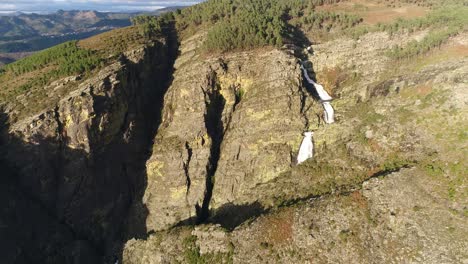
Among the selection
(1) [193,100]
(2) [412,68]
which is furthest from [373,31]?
(1) [193,100]

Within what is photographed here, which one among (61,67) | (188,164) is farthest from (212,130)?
(61,67)

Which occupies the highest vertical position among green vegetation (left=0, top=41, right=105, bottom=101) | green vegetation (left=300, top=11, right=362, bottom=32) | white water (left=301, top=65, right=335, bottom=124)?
green vegetation (left=300, top=11, right=362, bottom=32)

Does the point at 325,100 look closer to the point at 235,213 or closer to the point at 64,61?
the point at 235,213

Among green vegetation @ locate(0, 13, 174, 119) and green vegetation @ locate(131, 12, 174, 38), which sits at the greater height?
green vegetation @ locate(131, 12, 174, 38)

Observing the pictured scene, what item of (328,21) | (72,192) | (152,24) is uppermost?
(152,24)

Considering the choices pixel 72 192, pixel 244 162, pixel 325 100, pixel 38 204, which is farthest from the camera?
pixel 325 100

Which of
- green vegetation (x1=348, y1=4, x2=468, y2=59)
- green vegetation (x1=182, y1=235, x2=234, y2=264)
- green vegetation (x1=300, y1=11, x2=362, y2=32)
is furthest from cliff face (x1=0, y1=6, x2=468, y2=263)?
green vegetation (x1=300, y1=11, x2=362, y2=32)

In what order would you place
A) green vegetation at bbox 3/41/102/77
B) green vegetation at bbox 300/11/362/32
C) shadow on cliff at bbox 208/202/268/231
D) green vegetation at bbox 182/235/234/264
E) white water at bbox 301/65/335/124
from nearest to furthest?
green vegetation at bbox 182/235/234/264
shadow on cliff at bbox 208/202/268/231
white water at bbox 301/65/335/124
green vegetation at bbox 3/41/102/77
green vegetation at bbox 300/11/362/32

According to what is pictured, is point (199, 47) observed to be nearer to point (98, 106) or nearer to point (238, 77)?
A: point (238, 77)

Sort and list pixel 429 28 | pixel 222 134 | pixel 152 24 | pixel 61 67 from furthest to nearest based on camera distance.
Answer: pixel 152 24 → pixel 429 28 → pixel 222 134 → pixel 61 67

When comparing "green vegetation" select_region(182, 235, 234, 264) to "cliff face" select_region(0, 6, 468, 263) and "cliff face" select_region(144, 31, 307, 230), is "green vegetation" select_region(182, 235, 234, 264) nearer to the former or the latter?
"cliff face" select_region(0, 6, 468, 263)

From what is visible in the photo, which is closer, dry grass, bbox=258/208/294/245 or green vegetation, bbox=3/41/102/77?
dry grass, bbox=258/208/294/245
